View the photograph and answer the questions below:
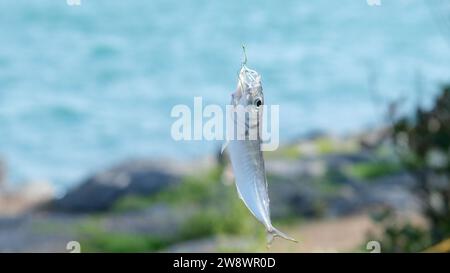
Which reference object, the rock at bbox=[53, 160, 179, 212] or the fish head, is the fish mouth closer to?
the fish head

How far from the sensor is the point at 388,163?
5.89 meters

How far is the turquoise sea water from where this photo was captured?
21.8ft

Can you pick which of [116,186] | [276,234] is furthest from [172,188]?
[276,234]

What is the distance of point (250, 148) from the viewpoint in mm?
982

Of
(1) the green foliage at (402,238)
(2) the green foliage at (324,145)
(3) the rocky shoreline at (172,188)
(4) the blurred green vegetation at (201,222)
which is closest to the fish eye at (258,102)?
(1) the green foliage at (402,238)

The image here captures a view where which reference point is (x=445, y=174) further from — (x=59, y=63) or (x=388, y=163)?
(x=59, y=63)

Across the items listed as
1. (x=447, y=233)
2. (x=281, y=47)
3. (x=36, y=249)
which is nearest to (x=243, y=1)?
(x=281, y=47)

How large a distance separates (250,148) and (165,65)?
6464mm

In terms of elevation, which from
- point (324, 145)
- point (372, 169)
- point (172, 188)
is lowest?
point (172, 188)

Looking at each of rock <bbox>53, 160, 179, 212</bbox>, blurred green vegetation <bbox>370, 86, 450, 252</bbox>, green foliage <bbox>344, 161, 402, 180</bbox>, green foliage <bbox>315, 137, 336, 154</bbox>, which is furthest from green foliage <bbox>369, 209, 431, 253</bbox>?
green foliage <bbox>315, 137, 336, 154</bbox>

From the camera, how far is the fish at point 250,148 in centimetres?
96

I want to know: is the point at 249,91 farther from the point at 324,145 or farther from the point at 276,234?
the point at 324,145

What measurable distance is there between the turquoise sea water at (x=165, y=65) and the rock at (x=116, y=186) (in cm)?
49

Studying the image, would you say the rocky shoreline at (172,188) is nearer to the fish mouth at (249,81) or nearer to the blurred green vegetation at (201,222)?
the blurred green vegetation at (201,222)
